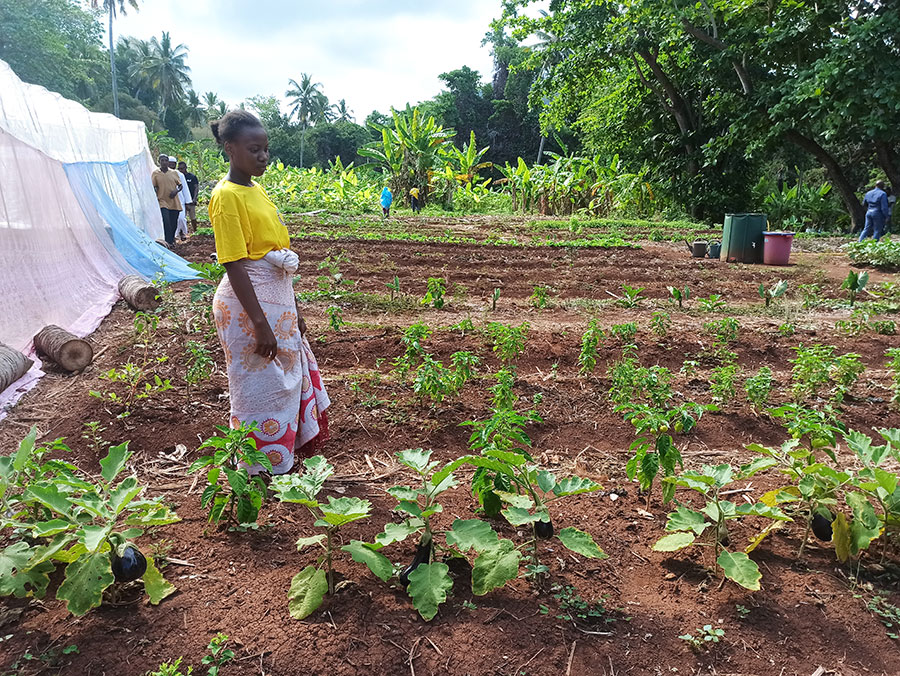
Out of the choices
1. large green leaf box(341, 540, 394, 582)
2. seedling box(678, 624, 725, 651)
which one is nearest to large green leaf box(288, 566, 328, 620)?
large green leaf box(341, 540, 394, 582)

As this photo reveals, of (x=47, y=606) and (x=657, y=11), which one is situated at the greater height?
(x=657, y=11)

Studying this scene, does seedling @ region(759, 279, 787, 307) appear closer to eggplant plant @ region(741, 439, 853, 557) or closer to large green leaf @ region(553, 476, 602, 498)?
eggplant plant @ region(741, 439, 853, 557)

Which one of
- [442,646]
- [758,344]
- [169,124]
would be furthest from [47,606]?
[169,124]

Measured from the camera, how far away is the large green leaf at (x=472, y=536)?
1712mm

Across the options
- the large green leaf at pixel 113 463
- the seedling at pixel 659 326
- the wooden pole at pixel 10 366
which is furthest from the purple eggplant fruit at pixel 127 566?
the seedling at pixel 659 326

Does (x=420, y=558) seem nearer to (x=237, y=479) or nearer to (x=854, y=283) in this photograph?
(x=237, y=479)

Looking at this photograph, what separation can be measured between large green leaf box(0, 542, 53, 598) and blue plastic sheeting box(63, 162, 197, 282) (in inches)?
204

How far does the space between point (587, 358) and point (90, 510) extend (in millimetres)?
2781

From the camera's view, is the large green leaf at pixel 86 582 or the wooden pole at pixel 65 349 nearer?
the large green leaf at pixel 86 582

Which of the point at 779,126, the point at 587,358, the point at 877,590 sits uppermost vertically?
the point at 779,126

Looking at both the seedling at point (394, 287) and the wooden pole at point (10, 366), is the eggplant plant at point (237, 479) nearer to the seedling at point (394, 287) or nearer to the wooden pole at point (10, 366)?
the wooden pole at point (10, 366)

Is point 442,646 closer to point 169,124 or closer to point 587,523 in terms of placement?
→ point 587,523

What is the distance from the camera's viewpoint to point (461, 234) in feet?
40.0

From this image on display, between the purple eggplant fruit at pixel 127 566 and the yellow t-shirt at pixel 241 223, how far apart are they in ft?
3.41
